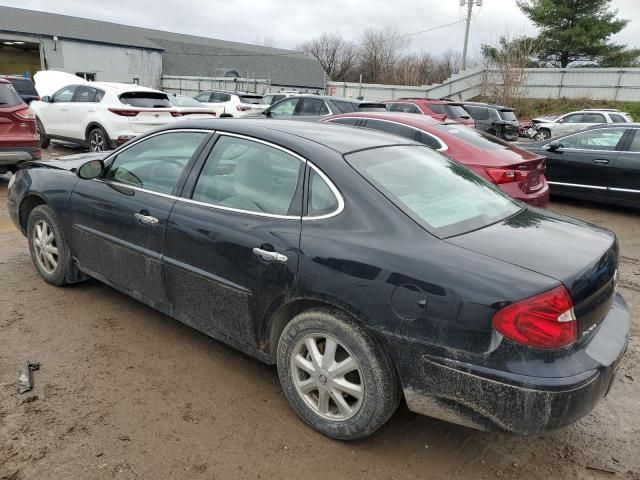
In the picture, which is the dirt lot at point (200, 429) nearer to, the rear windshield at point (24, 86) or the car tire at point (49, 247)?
the car tire at point (49, 247)

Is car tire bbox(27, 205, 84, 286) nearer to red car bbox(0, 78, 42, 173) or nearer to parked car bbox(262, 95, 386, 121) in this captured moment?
red car bbox(0, 78, 42, 173)

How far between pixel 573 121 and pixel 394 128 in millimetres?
16689

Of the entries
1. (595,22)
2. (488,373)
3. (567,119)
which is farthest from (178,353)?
(595,22)

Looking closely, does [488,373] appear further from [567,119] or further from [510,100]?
[510,100]

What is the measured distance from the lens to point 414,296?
7.54 feet

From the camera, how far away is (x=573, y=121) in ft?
67.8

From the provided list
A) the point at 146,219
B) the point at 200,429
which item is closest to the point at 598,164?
the point at 146,219

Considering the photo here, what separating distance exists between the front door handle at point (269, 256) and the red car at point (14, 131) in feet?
22.2

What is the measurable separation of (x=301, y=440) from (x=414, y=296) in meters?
1.04

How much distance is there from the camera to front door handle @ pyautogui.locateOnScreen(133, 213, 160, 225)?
3348 mm

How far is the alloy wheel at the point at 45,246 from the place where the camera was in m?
4.29

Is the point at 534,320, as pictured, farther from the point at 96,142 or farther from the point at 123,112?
the point at 96,142

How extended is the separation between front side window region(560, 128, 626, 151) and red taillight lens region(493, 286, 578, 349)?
7291 millimetres

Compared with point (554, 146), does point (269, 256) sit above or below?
below
